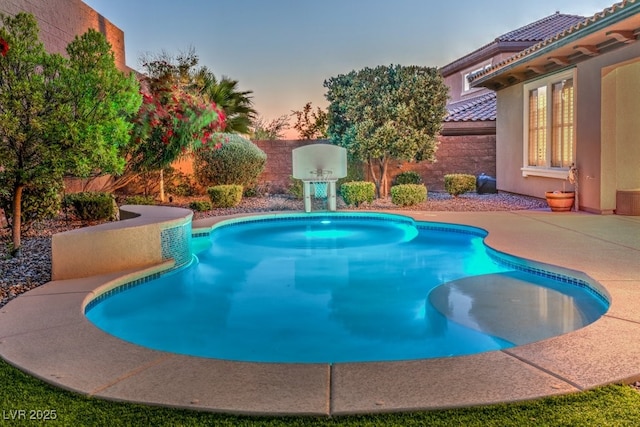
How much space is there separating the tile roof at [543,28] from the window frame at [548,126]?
673cm

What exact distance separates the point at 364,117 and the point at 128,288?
29.4 feet

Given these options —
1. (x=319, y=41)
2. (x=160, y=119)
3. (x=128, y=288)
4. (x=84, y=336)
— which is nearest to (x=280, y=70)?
(x=319, y=41)

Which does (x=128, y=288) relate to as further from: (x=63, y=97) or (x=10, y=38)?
(x=10, y=38)

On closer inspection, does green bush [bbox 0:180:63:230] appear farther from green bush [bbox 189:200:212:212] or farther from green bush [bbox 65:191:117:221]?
green bush [bbox 189:200:212:212]

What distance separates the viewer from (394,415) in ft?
9.11

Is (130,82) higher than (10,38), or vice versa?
(10,38)

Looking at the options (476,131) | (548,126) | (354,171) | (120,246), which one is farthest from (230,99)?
(120,246)

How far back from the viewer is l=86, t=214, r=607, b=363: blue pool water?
16.0 feet

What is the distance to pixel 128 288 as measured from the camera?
21.1ft

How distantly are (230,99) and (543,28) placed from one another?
37.5ft

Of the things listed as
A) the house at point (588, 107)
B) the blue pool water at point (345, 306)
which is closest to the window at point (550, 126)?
the house at point (588, 107)

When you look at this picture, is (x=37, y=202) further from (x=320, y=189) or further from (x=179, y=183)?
(x=179, y=183)

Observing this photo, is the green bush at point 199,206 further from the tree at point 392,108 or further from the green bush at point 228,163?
the tree at point 392,108

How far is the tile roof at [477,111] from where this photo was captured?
709 inches
